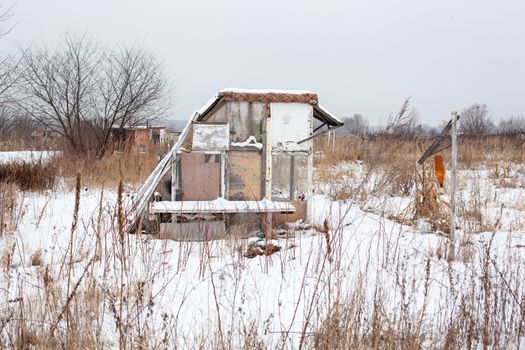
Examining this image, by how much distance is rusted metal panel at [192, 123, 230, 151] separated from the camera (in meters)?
6.38

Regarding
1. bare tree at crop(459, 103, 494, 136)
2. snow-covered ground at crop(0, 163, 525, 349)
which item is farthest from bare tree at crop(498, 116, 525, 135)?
snow-covered ground at crop(0, 163, 525, 349)

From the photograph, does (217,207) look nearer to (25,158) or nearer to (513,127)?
(25,158)

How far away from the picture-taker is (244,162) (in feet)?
21.8

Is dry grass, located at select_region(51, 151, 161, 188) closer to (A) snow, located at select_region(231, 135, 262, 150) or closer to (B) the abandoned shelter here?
(B) the abandoned shelter

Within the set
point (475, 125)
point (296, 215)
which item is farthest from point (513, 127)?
point (296, 215)

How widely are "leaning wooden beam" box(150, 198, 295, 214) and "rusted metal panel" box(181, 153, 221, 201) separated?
0.94 ft

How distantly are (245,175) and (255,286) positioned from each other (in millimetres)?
3500

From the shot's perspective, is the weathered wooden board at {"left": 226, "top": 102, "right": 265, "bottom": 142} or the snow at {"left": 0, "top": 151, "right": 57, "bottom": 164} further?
the snow at {"left": 0, "top": 151, "right": 57, "bottom": 164}

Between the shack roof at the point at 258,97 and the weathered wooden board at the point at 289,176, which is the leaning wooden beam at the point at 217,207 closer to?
the weathered wooden board at the point at 289,176

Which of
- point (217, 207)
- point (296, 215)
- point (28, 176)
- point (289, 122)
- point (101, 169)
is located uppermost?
point (289, 122)

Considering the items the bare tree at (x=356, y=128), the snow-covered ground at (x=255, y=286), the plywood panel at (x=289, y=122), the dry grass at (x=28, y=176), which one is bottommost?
the snow-covered ground at (x=255, y=286)

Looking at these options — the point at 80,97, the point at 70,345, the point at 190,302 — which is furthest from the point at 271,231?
the point at 80,97

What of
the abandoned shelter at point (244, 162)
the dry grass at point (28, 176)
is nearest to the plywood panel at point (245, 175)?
the abandoned shelter at point (244, 162)

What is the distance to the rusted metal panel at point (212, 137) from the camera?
6.38 metres
